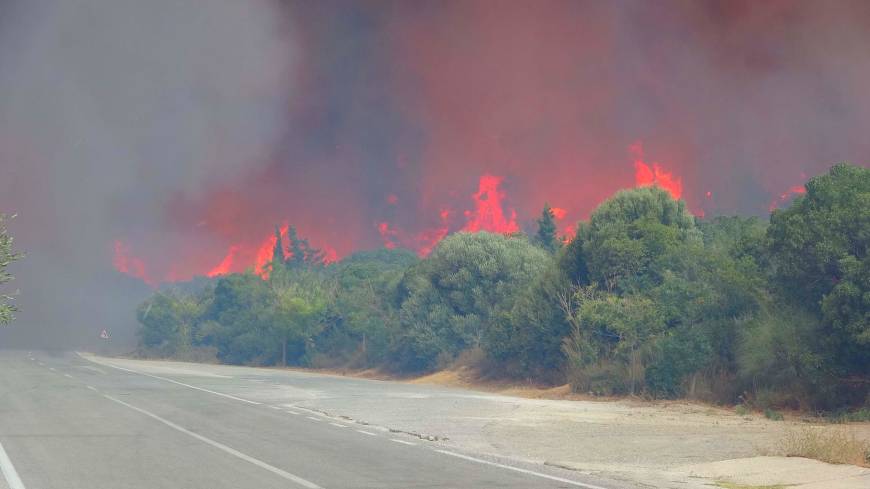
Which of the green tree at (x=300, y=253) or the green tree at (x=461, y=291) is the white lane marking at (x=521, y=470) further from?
the green tree at (x=300, y=253)

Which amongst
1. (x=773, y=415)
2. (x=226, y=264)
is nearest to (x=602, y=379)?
(x=773, y=415)

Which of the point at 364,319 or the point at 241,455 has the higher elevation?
the point at 364,319

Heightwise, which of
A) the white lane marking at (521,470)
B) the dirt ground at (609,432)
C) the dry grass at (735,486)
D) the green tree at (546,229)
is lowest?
the dry grass at (735,486)

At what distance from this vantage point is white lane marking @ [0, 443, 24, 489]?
11625 millimetres

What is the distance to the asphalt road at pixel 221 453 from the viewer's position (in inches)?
469

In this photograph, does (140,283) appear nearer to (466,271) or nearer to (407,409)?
(466,271)

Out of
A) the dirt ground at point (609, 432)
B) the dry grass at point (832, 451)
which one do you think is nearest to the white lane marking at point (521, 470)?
the dirt ground at point (609, 432)

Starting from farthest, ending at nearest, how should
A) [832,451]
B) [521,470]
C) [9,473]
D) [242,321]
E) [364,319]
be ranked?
[242,321]
[364,319]
[832,451]
[521,470]
[9,473]

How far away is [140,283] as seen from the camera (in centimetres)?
17262

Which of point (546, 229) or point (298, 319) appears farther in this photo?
point (546, 229)

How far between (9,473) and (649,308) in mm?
23592

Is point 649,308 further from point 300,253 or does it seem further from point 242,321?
point 300,253

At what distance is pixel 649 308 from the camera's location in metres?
31.5

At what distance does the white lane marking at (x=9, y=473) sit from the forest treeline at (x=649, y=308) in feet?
61.2
